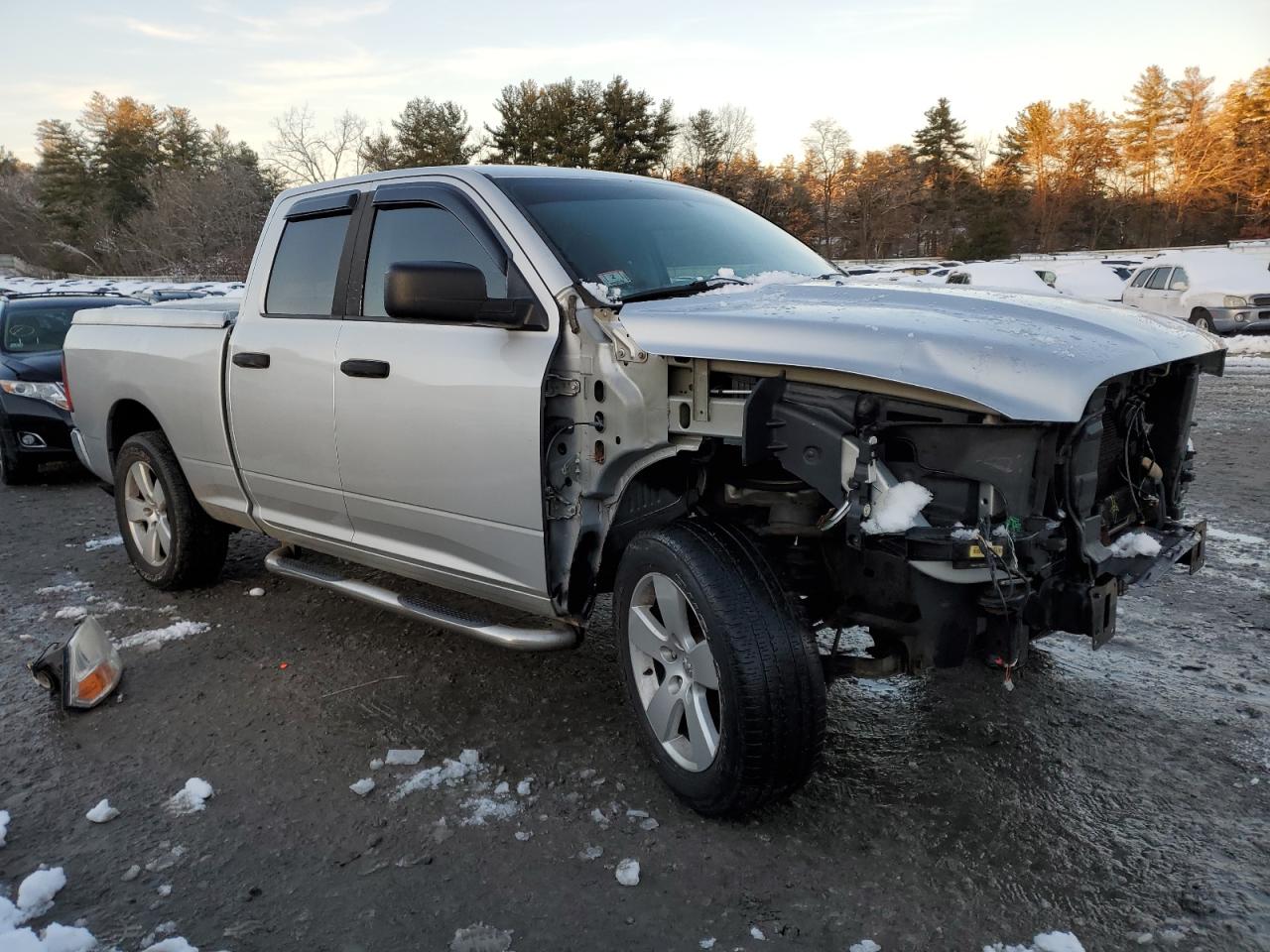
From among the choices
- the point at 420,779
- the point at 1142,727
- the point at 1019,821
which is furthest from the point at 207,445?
the point at 1142,727

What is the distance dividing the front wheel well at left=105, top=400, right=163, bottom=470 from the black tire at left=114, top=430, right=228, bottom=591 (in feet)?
0.48

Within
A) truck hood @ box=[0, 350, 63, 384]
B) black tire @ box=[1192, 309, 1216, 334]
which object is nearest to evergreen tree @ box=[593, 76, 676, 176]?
black tire @ box=[1192, 309, 1216, 334]

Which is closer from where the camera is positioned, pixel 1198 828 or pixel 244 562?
pixel 1198 828

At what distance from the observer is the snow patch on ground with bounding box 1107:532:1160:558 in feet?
9.33

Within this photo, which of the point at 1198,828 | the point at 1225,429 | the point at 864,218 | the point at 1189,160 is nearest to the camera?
the point at 1198,828

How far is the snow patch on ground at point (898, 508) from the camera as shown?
8.21ft

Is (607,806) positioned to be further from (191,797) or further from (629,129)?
(629,129)

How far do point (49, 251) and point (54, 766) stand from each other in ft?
269

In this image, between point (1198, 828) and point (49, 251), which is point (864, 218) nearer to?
point (49, 251)

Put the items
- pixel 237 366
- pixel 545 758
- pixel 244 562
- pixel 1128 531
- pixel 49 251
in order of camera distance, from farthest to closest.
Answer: pixel 49 251 → pixel 244 562 → pixel 237 366 → pixel 545 758 → pixel 1128 531

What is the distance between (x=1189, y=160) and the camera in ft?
185

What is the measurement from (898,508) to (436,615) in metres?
1.91

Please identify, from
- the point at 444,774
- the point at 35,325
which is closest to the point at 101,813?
the point at 444,774

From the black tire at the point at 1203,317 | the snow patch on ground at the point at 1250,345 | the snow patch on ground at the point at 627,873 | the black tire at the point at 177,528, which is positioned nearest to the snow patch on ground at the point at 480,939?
the snow patch on ground at the point at 627,873
